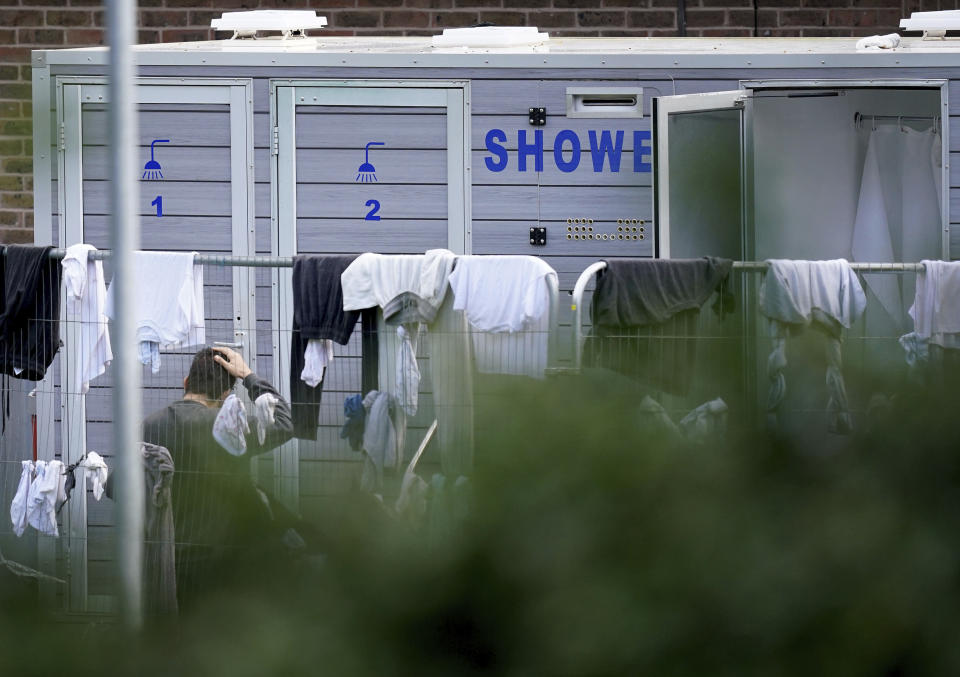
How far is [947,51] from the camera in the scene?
5188 millimetres

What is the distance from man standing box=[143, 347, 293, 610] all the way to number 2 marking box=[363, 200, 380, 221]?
1.35m

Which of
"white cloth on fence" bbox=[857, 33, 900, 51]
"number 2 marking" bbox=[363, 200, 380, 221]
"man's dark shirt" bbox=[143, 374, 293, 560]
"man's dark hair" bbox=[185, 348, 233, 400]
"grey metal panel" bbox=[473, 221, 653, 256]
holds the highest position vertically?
"white cloth on fence" bbox=[857, 33, 900, 51]

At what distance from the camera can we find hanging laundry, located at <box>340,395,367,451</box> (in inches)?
111

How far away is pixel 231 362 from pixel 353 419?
99cm

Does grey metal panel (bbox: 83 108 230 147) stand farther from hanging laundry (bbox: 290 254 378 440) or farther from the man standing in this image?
hanging laundry (bbox: 290 254 378 440)

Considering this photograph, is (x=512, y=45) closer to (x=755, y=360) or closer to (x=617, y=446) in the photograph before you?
(x=755, y=360)

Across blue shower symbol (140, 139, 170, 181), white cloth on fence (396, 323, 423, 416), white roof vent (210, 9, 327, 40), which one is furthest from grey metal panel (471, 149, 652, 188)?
white cloth on fence (396, 323, 423, 416)

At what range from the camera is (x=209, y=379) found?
156 inches

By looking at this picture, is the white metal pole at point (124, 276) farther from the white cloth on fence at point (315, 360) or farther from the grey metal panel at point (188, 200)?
the grey metal panel at point (188, 200)

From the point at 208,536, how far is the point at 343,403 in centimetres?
175

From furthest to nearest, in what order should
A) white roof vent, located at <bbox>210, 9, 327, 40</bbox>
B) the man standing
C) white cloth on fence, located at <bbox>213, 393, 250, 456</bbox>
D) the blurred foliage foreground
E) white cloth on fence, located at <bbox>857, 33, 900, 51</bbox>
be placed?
white roof vent, located at <bbox>210, 9, 327, 40</bbox>, white cloth on fence, located at <bbox>857, 33, 900, 51</bbox>, white cloth on fence, located at <bbox>213, 393, 250, 456</bbox>, the man standing, the blurred foliage foreground

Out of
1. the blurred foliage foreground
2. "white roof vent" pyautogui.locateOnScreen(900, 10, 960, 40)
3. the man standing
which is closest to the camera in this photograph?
the blurred foliage foreground

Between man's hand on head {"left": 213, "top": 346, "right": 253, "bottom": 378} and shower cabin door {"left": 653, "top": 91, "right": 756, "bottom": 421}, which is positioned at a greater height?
shower cabin door {"left": 653, "top": 91, "right": 756, "bottom": 421}

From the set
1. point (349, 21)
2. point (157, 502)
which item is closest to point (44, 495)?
point (157, 502)
